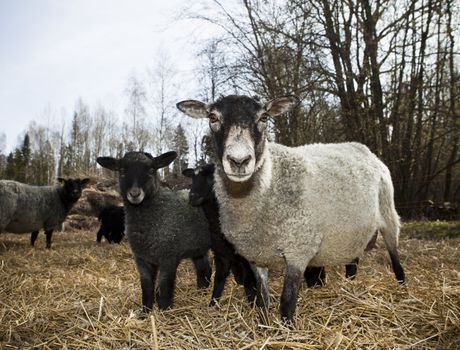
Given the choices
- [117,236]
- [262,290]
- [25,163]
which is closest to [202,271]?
[262,290]

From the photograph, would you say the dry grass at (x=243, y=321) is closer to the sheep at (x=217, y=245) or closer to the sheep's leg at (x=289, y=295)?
the sheep's leg at (x=289, y=295)

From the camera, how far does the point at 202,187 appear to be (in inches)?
189

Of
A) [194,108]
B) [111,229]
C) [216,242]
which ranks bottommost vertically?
[111,229]

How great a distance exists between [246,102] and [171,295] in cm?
236

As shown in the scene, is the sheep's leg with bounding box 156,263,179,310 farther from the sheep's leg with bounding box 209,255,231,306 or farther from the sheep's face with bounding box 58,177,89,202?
the sheep's face with bounding box 58,177,89,202

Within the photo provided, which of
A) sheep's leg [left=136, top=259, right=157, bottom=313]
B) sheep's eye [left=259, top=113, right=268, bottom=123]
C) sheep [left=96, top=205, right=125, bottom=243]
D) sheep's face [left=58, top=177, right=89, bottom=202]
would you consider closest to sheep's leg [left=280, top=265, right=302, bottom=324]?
sheep's eye [left=259, top=113, right=268, bottom=123]

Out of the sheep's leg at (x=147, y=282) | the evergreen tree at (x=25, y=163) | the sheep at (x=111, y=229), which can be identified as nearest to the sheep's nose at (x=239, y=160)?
the sheep's leg at (x=147, y=282)

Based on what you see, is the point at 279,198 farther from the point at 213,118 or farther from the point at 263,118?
the point at 213,118

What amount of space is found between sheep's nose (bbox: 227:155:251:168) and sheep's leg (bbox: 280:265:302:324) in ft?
3.31

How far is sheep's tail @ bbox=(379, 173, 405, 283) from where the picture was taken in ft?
15.1

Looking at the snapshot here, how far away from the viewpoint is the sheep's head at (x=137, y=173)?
4516mm

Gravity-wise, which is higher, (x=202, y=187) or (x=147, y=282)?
(x=202, y=187)

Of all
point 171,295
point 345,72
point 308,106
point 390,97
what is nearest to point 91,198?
point 308,106

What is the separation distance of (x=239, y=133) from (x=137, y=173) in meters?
2.07
